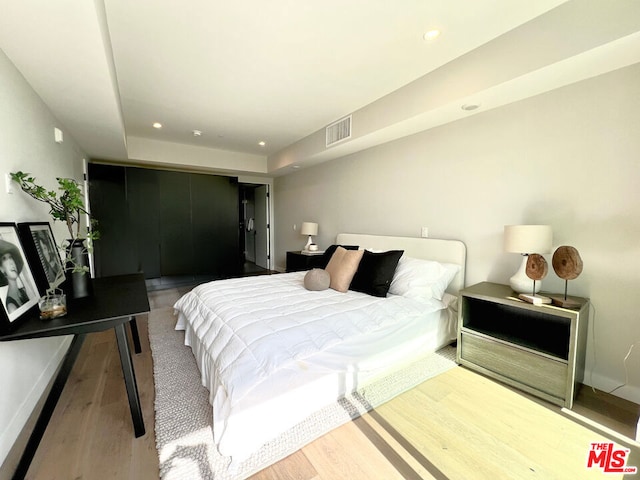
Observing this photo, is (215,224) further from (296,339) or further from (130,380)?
(296,339)

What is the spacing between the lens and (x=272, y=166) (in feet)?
18.1

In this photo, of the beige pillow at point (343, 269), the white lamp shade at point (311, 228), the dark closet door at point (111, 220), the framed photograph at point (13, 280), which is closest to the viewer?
the framed photograph at point (13, 280)

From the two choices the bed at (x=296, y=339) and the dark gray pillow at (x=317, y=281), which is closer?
the bed at (x=296, y=339)

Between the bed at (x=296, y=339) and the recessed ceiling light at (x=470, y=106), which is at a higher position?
the recessed ceiling light at (x=470, y=106)

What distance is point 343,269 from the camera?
2.72m

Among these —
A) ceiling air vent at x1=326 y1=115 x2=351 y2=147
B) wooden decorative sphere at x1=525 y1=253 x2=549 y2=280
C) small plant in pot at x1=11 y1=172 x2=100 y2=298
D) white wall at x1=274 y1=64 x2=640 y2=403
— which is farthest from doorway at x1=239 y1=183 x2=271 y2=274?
wooden decorative sphere at x1=525 y1=253 x2=549 y2=280

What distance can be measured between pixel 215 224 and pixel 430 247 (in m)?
4.25

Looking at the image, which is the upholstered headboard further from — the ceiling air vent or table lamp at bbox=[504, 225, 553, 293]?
the ceiling air vent

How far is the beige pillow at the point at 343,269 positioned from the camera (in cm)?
266

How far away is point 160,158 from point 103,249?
1831mm

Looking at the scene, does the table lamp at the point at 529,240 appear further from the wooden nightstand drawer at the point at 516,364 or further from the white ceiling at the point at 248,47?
the white ceiling at the point at 248,47

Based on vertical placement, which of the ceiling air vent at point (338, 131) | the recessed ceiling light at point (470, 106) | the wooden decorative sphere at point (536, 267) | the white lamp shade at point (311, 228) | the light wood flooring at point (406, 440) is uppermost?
the ceiling air vent at point (338, 131)

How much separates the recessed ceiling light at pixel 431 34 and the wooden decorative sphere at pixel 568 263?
1814 millimetres

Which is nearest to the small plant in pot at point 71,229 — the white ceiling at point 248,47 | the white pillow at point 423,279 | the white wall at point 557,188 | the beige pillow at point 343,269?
the white ceiling at point 248,47
